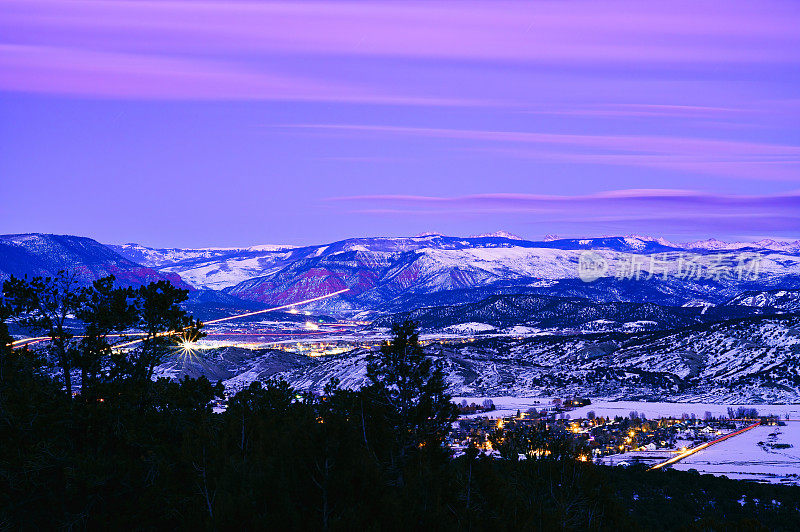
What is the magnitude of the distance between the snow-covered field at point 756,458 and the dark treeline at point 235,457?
53.7 metres

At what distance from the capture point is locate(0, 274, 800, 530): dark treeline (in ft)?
89.0

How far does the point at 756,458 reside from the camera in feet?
312

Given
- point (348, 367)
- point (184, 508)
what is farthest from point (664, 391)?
point (184, 508)

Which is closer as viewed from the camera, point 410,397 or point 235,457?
point 235,457

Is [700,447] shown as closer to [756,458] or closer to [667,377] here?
[756,458]

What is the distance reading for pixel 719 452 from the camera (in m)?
101

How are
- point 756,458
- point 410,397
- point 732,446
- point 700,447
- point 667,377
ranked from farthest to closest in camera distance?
point 667,377 → point 732,446 → point 700,447 → point 756,458 → point 410,397

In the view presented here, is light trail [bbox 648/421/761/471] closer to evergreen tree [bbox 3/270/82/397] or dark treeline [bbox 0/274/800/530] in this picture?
dark treeline [bbox 0/274/800/530]

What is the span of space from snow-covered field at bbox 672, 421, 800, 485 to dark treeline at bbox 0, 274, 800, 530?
5372cm

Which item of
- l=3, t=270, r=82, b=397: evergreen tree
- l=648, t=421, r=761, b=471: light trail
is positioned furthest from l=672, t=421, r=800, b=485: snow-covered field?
l=3, t=270, r=82, b=397: evergreen tree

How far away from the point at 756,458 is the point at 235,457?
8254 cm

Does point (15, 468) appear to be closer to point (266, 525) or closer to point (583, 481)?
point (266, 525)

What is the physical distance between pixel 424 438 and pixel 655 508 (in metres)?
29.4

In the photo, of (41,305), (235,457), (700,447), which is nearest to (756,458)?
(700,447)
